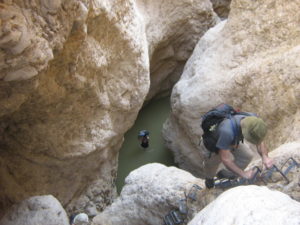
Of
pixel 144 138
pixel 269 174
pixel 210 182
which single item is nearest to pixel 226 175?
pixel 210 182

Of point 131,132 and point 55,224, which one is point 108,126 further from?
point 131,132

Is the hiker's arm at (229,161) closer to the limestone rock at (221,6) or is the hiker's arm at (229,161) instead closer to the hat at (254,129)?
the hat at (254,129)

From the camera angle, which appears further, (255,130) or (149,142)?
(149,142)

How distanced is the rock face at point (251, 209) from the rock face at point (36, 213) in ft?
6.16

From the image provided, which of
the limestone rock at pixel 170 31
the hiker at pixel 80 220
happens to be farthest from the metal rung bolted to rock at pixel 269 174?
the limestone rock at pixel 170 31

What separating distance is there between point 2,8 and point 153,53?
462 centimetres

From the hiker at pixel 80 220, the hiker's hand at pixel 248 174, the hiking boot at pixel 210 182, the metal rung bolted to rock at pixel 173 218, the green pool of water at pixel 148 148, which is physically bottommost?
the green pool of water at pixel 148 148

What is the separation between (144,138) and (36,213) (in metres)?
3.08

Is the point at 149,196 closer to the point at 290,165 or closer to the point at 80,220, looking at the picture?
the point at 80,220

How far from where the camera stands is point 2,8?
2.14 meters

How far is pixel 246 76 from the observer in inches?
178

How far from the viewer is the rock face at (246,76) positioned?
13.3ft

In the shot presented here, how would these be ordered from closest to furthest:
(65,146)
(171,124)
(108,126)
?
(65,146) < (108,126) < (171,124)

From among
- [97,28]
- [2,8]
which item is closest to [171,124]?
[97,28]
